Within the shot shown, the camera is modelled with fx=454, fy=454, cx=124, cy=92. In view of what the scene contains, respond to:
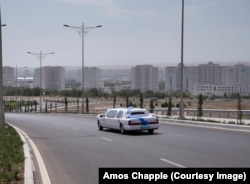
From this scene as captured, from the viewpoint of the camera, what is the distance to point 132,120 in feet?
79.2

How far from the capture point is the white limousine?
24156mm

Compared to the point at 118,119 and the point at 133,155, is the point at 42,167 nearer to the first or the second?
the point at 133,155

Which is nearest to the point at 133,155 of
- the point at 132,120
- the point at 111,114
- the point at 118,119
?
the point at 132,120

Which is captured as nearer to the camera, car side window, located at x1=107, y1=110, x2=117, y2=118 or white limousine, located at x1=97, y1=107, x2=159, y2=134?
white limousine, located at x1=97, y1=107, x2=159, y2=134

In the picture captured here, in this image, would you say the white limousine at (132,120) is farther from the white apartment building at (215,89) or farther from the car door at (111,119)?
the white apartment building at (215,89)

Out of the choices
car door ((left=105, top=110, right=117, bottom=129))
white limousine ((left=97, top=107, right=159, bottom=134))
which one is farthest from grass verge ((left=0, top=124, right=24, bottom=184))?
car door ((left=105, top=110, right=117, bottom=129))

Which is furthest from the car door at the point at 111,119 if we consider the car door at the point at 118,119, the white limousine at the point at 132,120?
the car door at the point at 118,119

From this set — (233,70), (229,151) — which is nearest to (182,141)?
(229,151)

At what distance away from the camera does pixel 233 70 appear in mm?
197000

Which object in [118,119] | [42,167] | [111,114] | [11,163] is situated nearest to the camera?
[11,163]

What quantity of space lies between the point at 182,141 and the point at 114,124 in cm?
733

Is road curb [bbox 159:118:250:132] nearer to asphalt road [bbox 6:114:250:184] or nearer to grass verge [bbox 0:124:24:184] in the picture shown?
asphalt road [bbox 6:114:250:184]

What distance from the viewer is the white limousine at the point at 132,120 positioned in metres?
24.2

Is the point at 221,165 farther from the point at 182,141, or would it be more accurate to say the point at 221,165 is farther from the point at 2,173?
the point at 182,141
